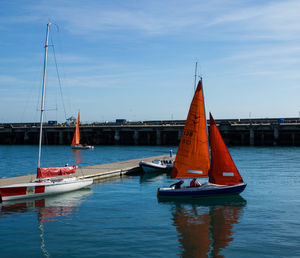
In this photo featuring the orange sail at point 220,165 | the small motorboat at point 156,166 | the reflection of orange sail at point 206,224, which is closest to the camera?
the reflection of orange sail at point 206,224

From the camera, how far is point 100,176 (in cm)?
4016

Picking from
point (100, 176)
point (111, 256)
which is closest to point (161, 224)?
point (111, 256)

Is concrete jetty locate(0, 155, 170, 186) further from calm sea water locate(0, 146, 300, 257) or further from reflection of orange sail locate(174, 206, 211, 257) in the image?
reflection of orange sail locate(174, 206, 211, 257)

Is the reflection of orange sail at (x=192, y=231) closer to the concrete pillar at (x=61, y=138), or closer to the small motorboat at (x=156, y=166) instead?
the small motorboat at (x=156, y=166)

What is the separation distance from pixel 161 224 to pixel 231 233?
4264 millimetres

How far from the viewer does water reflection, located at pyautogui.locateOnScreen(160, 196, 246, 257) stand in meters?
18.2

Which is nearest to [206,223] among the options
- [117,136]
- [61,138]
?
[117,136]

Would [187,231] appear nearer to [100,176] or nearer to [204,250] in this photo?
[204,250]

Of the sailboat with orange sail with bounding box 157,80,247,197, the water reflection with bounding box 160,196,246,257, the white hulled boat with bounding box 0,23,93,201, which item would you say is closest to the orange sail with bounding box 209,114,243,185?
the sailboat with orange sail with bounding box 157,80,247,197

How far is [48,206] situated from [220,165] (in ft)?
45.2

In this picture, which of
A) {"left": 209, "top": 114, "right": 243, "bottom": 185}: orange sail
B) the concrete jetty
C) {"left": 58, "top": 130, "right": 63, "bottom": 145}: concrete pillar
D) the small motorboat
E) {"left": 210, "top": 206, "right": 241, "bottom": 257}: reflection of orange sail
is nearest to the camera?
{"left": 210, "top": 206, "right": 241, "bottom": 257}: reflection of orange sail

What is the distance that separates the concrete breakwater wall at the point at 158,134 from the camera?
318 ft

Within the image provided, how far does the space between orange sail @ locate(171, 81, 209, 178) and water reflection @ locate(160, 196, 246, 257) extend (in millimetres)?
2453

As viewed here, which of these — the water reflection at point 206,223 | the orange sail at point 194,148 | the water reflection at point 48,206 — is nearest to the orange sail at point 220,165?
the orange sail at point 194,148
